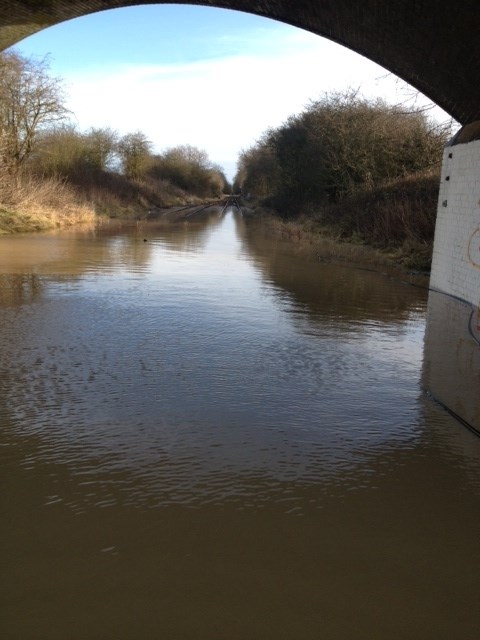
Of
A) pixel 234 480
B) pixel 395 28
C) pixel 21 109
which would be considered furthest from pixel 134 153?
pixel 234 480

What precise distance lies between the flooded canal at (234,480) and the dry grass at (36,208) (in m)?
14.2

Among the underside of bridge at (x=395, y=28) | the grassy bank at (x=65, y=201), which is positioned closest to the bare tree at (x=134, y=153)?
the grassy bank at (x=65, y=201)

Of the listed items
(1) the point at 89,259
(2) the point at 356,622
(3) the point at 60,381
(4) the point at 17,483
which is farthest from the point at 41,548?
(1) the point at 89,259

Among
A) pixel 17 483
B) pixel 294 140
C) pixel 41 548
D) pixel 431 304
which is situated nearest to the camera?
pixel 41 548

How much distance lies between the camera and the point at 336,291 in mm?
11273

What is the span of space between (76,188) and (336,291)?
1092 inches

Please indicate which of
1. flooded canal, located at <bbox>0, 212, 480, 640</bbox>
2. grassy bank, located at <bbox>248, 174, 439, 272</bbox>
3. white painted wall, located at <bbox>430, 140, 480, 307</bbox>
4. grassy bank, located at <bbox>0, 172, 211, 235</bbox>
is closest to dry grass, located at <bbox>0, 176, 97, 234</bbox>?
grassy bank, located at <bbox>0, 172, 211, 235</bbox>

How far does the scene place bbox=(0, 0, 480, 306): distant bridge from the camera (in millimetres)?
9414

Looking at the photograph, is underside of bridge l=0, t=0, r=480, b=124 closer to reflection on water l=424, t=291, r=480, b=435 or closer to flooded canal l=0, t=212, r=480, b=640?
reflection on water l=424, t=291, r=480, b=435

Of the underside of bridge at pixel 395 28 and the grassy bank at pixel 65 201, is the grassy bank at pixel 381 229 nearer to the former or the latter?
the underside of bridge at pixel 395 28

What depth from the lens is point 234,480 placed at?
11.5 feet

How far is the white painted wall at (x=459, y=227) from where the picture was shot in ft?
32.7

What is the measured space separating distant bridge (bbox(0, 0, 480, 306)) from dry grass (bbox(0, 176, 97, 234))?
9.31m

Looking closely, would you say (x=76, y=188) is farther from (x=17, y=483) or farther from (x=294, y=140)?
(x=17, y=483)
